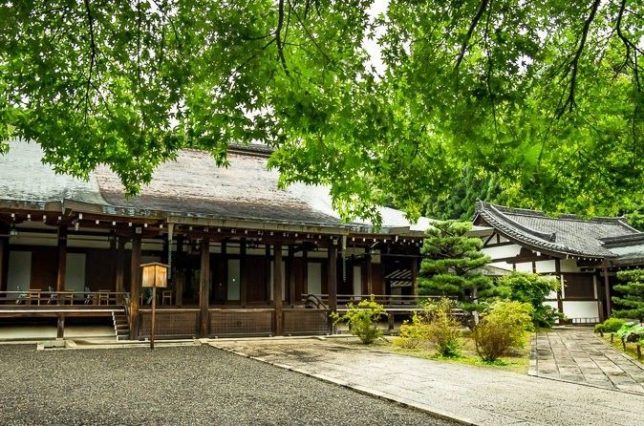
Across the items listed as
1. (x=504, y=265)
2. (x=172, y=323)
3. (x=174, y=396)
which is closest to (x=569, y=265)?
(x=504, y=265)

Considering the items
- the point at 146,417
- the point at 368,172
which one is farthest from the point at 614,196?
the point at 146,417

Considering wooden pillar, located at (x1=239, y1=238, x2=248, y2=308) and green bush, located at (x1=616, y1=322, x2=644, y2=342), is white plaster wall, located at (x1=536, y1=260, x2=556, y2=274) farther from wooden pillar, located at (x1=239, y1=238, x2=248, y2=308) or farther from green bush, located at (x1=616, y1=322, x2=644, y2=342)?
wooden pillar, located at (x1=239, y1=238, x2=248, y2=308)

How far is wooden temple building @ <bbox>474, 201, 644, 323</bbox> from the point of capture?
22.0 metres

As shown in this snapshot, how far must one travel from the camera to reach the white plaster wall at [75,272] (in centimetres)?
1655

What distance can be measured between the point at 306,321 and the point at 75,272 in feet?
25.0

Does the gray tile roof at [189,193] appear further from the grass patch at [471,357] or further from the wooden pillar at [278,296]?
the grass patch at [471,357]

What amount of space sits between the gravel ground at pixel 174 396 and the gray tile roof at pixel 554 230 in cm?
1615

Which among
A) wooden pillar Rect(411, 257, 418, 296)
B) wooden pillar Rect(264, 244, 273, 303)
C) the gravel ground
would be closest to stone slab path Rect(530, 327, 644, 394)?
the gravel ground

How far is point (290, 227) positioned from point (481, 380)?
27.3ft

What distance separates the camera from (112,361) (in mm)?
10211

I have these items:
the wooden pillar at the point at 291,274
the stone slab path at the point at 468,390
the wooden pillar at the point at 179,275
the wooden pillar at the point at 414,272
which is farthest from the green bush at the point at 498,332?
the wooden pillar at the point at 179,275

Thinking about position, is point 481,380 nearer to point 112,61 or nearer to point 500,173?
point 500,173

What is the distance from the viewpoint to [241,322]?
50.0 ft

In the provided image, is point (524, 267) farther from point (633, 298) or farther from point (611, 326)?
point (611, 326)
